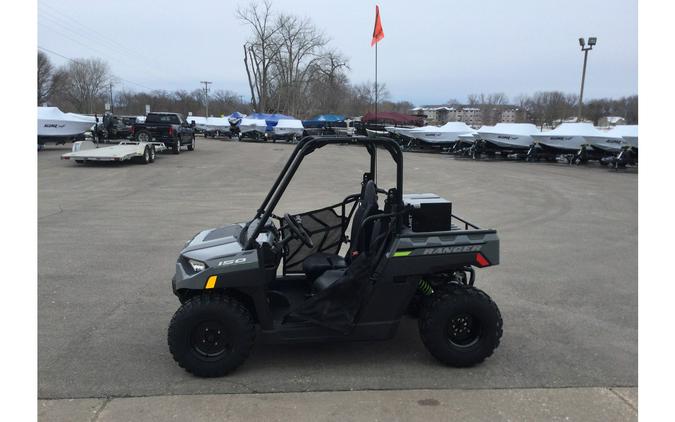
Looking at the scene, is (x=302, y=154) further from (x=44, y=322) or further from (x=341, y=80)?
(x=341, y=80)

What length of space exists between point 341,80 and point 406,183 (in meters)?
66.2

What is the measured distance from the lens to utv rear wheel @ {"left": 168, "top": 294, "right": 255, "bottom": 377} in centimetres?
399

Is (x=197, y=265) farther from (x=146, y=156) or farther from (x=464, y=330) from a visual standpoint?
(x=146, y=156)

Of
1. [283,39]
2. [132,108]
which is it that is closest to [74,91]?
[132,108]

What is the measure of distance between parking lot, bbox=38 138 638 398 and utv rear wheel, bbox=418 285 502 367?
0.13 m

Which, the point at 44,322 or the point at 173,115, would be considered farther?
the point at 173,115

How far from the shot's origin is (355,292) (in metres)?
4.24

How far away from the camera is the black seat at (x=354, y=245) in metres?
4.46

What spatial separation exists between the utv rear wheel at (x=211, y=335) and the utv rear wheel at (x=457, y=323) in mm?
1465

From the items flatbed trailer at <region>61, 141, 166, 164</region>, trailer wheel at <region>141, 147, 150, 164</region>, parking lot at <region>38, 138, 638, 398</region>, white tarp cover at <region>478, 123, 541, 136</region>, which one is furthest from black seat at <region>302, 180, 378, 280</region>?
white tarp cover at <region>478, 123, 541, 136</region>

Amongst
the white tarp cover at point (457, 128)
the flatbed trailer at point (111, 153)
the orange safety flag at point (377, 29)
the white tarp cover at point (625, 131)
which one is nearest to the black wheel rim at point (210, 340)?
the orange safety flag at point (377, 29)

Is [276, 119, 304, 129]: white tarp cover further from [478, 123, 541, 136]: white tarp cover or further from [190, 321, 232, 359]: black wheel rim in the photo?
[190, 321, 232, 359]: black wheel rim

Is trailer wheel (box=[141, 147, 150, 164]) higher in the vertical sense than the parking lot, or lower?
higher

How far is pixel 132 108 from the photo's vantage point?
98812mm
